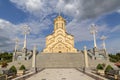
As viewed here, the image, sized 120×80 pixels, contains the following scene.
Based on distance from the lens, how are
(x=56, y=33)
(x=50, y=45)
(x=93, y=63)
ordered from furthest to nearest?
(x=56, y=33) → (x=50, y=45) → (x=93, y=63)

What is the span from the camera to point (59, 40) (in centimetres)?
5853

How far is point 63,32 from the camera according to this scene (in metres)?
61.0

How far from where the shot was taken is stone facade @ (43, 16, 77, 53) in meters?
53.8

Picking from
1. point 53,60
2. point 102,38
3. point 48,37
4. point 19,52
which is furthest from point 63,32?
point 53,60

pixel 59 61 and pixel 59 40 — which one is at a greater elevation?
pixel 59 40

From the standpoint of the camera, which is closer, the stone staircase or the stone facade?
the stone staircase

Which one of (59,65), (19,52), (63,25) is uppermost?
(63,25)

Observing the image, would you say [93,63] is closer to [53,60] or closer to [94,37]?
[53,60]

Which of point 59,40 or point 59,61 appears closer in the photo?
point 59,61

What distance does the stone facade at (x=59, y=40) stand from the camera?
53.8 meters

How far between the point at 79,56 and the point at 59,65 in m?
6.27

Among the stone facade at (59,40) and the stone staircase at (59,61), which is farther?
the stone facade at (59,40)

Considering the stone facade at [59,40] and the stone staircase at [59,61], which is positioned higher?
the stone facade at [59,40]

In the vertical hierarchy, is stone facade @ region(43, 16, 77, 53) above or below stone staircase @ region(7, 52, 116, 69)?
above
